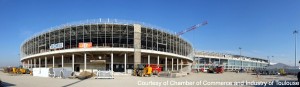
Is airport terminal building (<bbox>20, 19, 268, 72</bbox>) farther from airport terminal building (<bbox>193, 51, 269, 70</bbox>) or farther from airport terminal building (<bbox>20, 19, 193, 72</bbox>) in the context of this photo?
airport terminal building (<bbox>193, 51, 269, 70</bbox>)

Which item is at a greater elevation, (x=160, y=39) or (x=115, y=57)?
(x=160, y=39)

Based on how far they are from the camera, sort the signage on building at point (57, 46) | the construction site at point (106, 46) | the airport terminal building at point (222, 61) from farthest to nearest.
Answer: the airport terminal building at point (222, 61), the signage on building at point (57, 46), the construction site at point (106, 46)

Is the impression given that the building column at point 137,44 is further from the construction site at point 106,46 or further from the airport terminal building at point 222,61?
the airport terminal building at point 222,61

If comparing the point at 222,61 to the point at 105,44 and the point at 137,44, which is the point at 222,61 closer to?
the point at 137,44

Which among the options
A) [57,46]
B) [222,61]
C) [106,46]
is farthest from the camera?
[222,61]

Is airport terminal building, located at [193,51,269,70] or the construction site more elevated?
the construction site

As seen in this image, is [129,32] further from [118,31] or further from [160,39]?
[160,39]

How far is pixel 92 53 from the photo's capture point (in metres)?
52.0

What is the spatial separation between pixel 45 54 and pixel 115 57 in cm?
1689

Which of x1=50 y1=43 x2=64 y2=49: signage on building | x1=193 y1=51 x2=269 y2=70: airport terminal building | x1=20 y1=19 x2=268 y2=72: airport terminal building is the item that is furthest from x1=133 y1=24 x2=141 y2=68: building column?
x1=193 y1=51 x2=269 y2=70: airport terminal building

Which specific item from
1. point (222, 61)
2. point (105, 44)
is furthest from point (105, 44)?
point (222, 61)

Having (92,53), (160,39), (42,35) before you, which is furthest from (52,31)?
(160,39)

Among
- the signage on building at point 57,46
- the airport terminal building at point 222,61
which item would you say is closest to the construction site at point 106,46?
the signage on building at point 57,46

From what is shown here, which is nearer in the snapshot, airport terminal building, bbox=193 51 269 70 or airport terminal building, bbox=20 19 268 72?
airport terminal building, bbox=20 19 268 72
